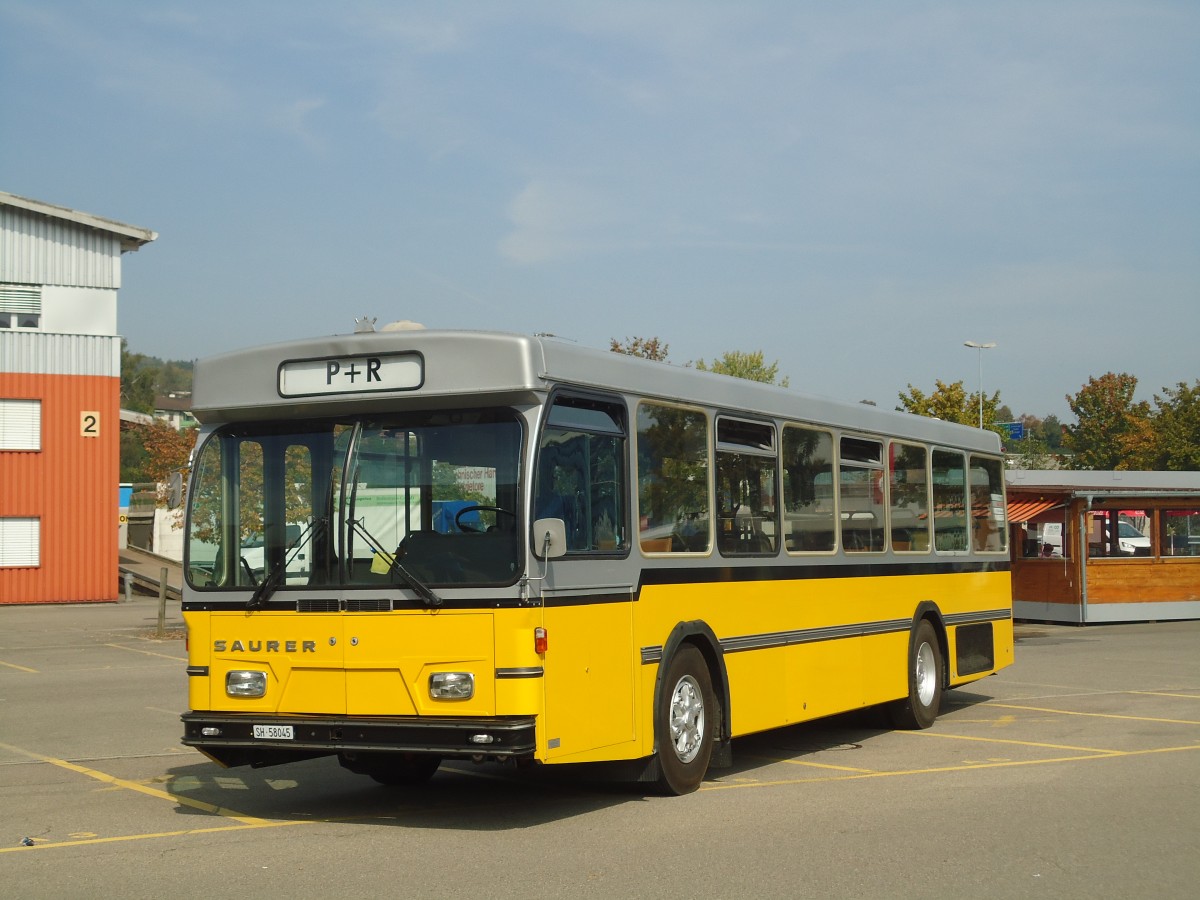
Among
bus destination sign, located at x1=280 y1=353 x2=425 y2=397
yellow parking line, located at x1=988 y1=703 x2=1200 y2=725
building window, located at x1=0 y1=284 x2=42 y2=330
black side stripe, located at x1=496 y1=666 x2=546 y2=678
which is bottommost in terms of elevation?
yellow parking line, located at x1=988 y1=703 x2=1200 y2=725

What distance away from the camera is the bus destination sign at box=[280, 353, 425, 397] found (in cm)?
870

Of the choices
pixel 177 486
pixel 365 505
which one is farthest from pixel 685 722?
pixel 177 486

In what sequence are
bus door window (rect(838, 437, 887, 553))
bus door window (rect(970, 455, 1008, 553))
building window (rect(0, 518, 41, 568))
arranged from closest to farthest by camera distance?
1. bus door window (rect(838, 437, 887, 553))
2. bus door window (rect(970, 455, 1008, 553))
3. building window (rect(0, 518, 41, 568))

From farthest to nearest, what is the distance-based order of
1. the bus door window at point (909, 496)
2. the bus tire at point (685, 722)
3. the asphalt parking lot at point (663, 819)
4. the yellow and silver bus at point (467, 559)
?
the bus door window at point (909, 496) < the bus tire at point (685, 722) < the yellow and silver bus at point (467, 559) < the asphalt parking lot at point (663, 819)

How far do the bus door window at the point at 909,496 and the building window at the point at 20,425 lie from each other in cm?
3047

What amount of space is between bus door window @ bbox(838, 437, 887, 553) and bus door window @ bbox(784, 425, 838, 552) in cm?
27

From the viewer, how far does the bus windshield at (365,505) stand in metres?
8.48

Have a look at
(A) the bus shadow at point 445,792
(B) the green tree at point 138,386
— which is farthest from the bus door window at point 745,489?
(B) the green tree at point 138,386

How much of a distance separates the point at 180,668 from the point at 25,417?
20.0m

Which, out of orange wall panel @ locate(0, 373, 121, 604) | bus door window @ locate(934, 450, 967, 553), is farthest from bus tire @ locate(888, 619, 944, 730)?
orange wall panel @ locate(0, 373, 121, 604)

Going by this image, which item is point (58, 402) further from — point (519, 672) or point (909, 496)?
point (519, 672)

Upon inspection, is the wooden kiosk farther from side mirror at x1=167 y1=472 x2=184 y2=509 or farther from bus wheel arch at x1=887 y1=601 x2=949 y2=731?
side mirror at x1=167 y1=472 x2=184 y2=509

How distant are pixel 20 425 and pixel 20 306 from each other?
329 centimetres

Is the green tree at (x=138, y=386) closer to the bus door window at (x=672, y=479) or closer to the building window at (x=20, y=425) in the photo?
the building window at (x=20, y=425)
